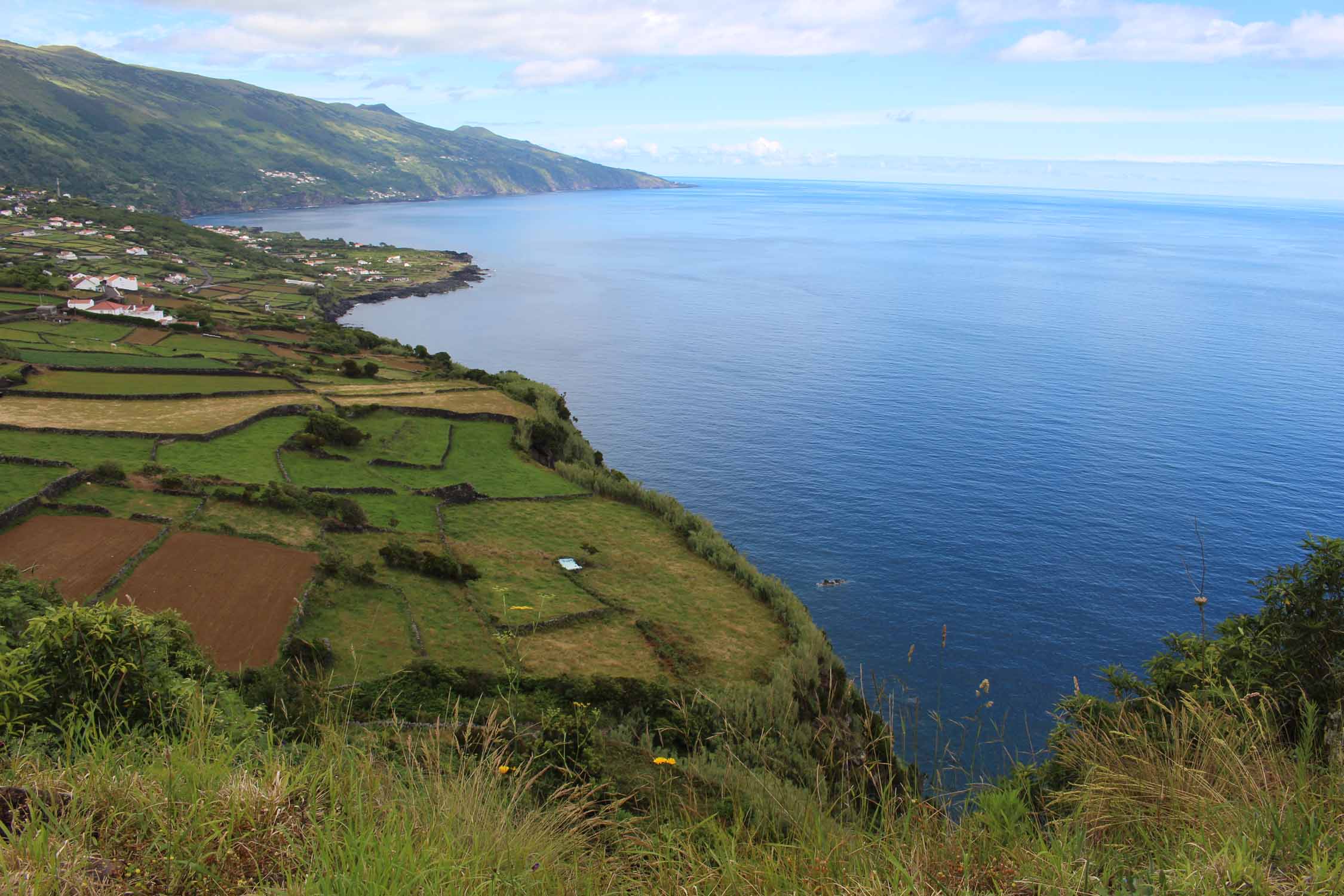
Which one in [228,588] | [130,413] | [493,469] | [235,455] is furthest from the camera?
[493,469]

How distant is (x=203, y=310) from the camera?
7738 centimetres

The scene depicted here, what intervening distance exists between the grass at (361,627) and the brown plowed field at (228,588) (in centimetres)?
94

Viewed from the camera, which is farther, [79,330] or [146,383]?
[79,330]

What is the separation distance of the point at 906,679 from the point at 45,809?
33962 mm

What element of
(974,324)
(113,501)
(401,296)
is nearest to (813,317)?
(974,324)

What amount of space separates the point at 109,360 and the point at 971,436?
63.2 meters

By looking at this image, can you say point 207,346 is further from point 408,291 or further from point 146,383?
point 408,291

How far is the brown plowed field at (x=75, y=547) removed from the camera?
85.4 feet

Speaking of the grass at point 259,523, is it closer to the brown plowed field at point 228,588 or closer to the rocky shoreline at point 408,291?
the brown plowed field at point 228,588

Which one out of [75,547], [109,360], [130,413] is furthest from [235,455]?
[109,360]

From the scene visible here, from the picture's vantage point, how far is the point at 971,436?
216 feet

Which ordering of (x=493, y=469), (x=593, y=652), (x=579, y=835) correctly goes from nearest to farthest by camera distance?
(x=579, y=835) < (x=593, y=652) < (x=493, y=469)

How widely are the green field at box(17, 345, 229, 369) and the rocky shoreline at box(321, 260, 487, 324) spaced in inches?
1979

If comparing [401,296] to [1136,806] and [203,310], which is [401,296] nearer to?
[203,310]
